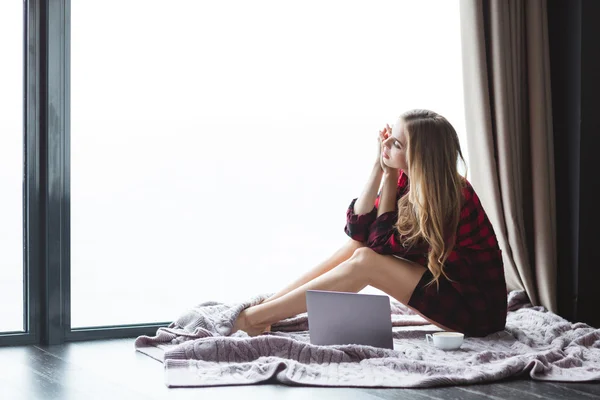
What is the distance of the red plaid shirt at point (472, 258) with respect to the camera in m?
2.62

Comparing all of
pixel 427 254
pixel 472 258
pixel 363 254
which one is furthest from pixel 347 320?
pixel 472 258

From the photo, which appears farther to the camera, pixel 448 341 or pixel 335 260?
pixel 335 260

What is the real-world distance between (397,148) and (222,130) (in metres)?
0.87

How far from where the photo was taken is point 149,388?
6.44ft

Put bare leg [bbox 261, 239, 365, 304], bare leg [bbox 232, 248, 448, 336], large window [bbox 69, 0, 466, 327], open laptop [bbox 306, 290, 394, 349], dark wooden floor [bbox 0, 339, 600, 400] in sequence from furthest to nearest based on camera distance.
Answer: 1. large window [bbox 69, 0, 466, 327]
2. bare leg [bbox 261, 239, 365, 304]
3. bare leg [bbox 232, 248, 448, 336]
4. open laptop [bbox 306, 290, 394, 349]
5. dark wooden floor [bbox 0, 339, 600, 400]

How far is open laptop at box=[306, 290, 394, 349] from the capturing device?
7.66 ft

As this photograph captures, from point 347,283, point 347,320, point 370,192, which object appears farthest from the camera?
point 370,192

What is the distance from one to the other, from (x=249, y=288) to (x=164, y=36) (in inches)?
42.8

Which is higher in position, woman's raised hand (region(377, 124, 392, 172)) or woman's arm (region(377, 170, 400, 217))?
woman's raised hand (region(377, 124, 392, 172))

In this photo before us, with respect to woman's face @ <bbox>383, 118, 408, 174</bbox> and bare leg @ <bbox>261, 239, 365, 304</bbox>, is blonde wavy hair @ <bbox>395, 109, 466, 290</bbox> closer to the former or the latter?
woman's face @ <bbox>383, 118, 408, 174</bbox>

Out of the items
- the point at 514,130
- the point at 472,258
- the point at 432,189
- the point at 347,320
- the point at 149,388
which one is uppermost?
the point at 514,130

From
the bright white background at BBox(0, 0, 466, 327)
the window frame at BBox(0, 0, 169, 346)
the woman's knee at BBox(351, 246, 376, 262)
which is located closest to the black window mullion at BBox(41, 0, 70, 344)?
the window frame at BBox(0, 0, 169, 346)

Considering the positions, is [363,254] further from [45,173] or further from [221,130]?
[45,173]

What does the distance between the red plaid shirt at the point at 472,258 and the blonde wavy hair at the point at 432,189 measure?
0.13 ft
